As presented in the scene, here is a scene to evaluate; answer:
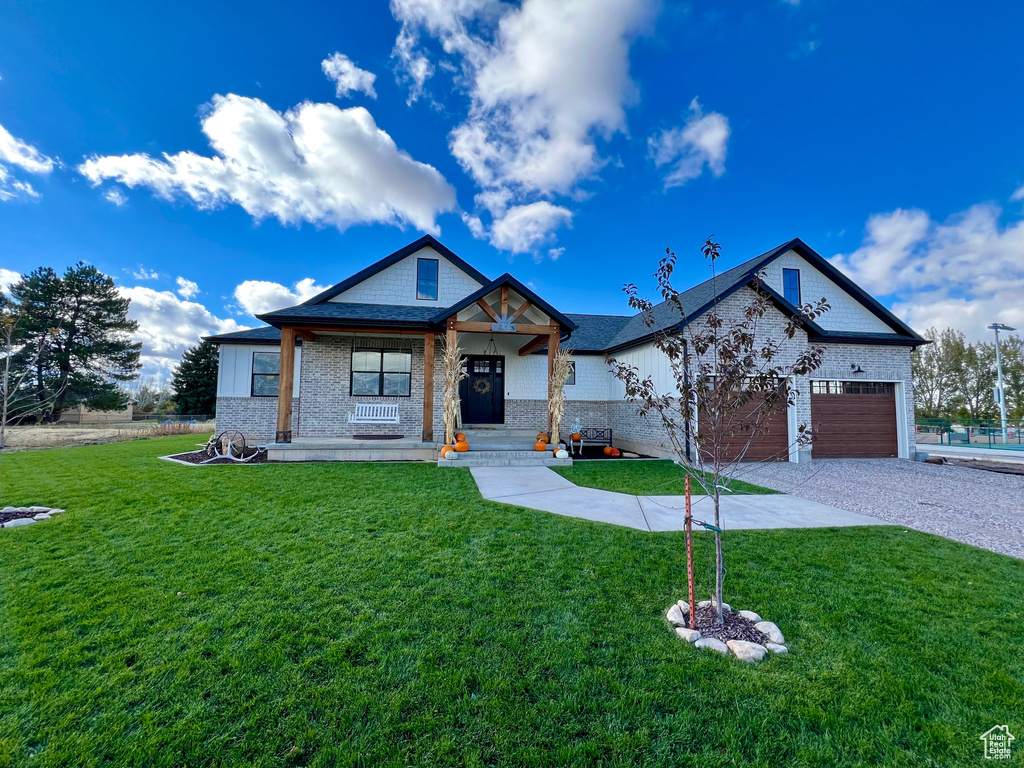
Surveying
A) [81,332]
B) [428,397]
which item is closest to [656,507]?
[428,397]

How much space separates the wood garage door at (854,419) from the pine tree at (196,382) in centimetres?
3579

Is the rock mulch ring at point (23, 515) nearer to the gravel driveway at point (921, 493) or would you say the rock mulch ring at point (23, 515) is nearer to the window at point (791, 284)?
the gravel driveway at point (921, 493)

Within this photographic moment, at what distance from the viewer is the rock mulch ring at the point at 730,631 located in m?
2.45

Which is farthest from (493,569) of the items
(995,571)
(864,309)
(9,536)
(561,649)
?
(864,309)

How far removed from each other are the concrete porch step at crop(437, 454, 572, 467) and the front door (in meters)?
4.21

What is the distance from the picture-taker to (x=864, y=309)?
12484mm

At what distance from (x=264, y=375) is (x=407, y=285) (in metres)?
5.81

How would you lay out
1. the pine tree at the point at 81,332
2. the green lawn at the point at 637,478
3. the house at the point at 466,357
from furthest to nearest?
1. the pine tree at the point at 81,332
2. the house at the point at 466,357
3. the green lawn at the point at 637,478

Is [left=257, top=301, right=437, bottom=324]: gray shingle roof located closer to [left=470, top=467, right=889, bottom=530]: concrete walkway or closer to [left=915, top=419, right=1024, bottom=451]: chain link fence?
[left=470, top=467, right=889, bottom=530]: concrete walkway

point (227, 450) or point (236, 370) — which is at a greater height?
point (236, 370)

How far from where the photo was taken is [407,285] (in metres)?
12.4

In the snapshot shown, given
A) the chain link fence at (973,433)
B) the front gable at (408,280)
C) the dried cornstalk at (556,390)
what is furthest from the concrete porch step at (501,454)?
the chain link fence at (973,433)

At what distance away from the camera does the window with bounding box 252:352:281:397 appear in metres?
13.1

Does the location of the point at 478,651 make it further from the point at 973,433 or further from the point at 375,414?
the point at 973,433
